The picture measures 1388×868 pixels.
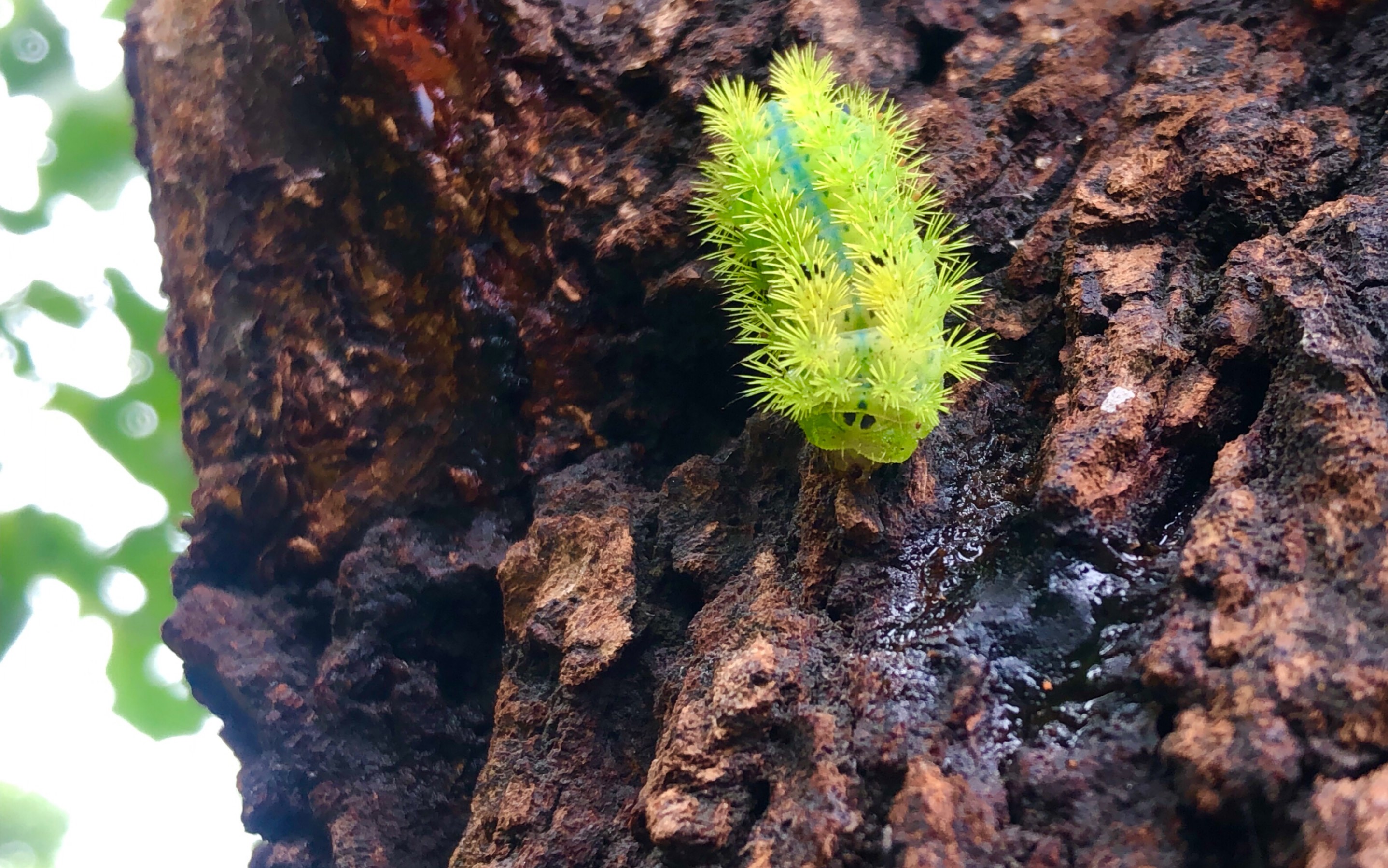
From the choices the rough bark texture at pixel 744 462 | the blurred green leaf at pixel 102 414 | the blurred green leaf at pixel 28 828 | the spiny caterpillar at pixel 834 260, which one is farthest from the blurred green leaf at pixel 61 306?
the spiny caterpillar at pixel 834 260

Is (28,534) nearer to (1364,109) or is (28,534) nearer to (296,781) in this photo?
(296,781)

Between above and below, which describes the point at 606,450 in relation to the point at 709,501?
above

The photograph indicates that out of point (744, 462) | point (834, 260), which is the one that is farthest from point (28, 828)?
point (834, 260)

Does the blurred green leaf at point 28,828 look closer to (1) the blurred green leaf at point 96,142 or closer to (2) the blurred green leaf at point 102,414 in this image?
(2) the blurred green leaf at point 102,414

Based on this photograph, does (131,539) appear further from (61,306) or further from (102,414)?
(61,306)

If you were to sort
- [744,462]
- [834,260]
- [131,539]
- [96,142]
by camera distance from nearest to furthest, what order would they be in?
1. [834,260]
2. [744,462]
3. [96,142]
4. [131,539]

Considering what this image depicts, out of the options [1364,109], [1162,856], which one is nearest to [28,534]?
[1162,856]

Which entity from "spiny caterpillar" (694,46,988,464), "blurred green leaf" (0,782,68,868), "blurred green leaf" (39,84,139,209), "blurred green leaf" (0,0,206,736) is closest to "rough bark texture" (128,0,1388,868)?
"spiny caterpillar" (694,46,988,464)
